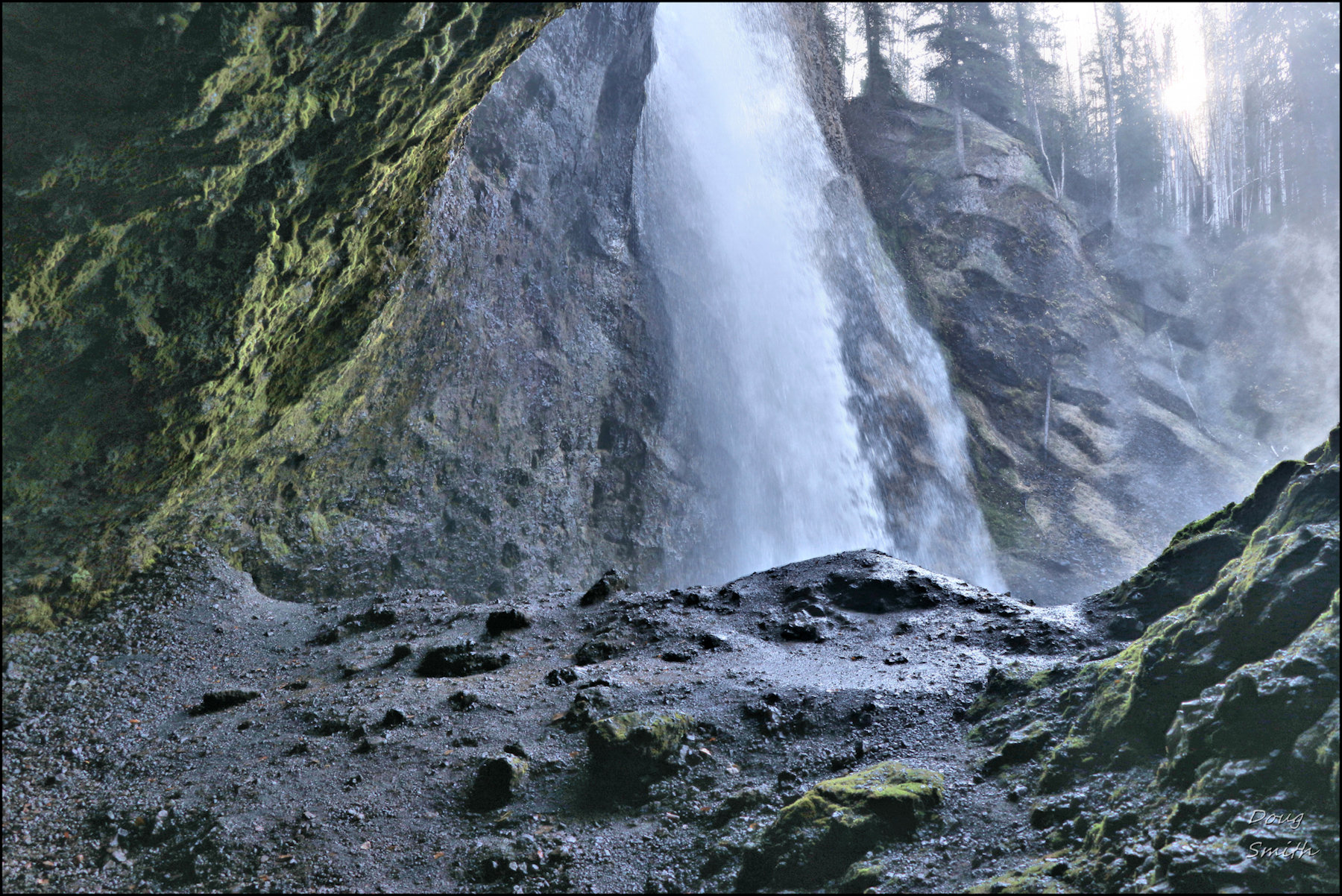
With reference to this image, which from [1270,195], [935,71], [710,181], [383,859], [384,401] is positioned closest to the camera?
[383,859]

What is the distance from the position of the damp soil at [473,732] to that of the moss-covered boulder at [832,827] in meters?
0.10

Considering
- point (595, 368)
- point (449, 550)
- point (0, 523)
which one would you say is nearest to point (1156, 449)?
point (595, 368)

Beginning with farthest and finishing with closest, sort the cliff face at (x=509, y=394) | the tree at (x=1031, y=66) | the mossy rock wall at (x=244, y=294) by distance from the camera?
the tree at (x=1031, y=66) < the cliff face at (x=509, y=394) < the mossy rock wall at (x=244, y=294)

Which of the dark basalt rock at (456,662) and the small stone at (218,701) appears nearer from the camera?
the small stone at (218,701)

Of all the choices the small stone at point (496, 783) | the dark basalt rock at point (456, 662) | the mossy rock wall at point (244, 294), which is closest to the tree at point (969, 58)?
the mossy rock wall at point (244, 294)

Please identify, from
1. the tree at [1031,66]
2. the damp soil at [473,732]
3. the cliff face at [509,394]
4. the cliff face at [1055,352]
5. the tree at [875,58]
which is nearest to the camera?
the damp soil at [473,732]

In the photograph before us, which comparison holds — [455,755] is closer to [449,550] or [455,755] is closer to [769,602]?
[769,602]

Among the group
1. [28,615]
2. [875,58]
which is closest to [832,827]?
[28,615]

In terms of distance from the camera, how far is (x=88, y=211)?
14.3 ft

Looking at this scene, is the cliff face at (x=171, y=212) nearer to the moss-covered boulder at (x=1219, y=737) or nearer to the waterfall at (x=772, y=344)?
the moss-covered boulder at (x=1219, y=737)

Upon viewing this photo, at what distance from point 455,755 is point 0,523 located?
3398 millimetres

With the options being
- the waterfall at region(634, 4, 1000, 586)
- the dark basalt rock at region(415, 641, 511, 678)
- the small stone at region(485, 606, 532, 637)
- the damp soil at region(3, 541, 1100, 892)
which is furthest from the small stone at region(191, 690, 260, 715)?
the waterfall at region(634, 4, 1000, 586)

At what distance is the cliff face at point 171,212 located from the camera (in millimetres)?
3936

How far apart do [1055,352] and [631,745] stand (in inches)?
926
